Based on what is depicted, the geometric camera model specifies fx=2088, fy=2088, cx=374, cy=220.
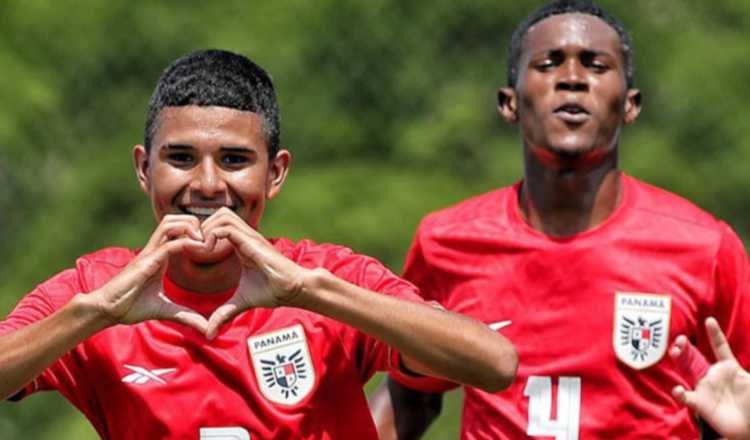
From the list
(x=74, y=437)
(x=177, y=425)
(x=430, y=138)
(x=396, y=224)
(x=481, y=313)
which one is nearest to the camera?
(x=177, y=425)

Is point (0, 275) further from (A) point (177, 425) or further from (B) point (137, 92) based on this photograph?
(A) point (177, 425)

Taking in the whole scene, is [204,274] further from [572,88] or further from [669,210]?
[669,210]

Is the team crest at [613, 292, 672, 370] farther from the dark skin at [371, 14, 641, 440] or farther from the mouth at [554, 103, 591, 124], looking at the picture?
the mouth at [554, 103, 591, 124]

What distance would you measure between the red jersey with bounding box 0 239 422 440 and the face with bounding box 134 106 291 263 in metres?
0.28

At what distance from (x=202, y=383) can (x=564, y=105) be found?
2089 millimetres

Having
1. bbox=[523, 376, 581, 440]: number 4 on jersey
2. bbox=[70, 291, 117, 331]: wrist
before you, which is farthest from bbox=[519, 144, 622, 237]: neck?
bbox=[70, 291, 117, 331]: wrist

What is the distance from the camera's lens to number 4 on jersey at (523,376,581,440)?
7516mm

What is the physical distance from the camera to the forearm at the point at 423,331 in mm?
5926

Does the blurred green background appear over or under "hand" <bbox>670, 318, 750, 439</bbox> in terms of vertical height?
over

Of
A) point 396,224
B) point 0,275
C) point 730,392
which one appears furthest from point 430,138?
point 730,392

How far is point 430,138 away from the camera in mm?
15977

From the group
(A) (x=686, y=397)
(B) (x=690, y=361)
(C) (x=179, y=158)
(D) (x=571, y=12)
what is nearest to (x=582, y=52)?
(D) (x=571, y=12)

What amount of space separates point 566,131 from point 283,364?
6.30ft

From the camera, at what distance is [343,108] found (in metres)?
16.1
